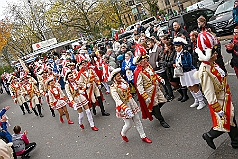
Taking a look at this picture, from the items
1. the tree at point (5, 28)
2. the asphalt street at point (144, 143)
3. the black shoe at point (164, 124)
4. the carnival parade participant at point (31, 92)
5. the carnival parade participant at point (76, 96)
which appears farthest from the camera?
the tree at point (5, 28)

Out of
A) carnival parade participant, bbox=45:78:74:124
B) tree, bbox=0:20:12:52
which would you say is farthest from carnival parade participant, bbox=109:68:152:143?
tree, bbox=0:20:12:52

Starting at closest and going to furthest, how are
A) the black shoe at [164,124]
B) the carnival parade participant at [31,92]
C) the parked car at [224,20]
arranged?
the black shoe at [164,124] → the carnival parade participant at [31,92] → the parked car at [224,20]

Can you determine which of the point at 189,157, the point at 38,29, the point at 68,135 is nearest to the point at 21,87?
the point at 68,135

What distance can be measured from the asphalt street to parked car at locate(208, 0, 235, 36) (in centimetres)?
543

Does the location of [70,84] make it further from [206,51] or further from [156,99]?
[206,51]

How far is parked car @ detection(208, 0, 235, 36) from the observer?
14.4 metres

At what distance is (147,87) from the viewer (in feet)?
21.1

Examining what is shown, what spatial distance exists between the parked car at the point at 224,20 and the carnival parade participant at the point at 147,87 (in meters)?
9.35

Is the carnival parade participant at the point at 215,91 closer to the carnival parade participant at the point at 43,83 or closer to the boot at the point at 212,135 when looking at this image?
the boot at the point at 212,135

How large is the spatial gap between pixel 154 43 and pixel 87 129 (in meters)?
3.38

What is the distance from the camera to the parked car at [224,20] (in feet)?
47.2

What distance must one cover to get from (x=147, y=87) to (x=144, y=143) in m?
1.28

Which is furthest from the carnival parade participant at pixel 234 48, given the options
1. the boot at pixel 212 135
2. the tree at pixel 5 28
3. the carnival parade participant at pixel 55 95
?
the tree at pixel 5 28

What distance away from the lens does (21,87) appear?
12.2m
